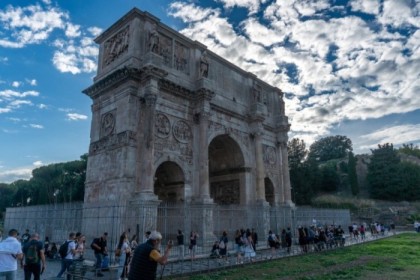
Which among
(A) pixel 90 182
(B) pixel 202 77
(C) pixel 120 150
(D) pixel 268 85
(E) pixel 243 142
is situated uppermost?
(D) pixel 268 85

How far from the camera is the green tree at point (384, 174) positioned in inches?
1955

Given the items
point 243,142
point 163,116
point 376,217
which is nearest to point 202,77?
point 163,116

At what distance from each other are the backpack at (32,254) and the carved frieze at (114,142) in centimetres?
860

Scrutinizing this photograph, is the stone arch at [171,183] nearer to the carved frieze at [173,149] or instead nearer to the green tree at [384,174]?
the carved frieze at [173,149]

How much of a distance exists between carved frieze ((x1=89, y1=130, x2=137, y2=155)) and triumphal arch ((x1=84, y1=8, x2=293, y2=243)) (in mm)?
54

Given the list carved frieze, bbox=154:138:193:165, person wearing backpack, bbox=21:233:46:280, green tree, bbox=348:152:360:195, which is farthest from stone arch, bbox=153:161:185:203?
green tree, bbox=348:152:360:195

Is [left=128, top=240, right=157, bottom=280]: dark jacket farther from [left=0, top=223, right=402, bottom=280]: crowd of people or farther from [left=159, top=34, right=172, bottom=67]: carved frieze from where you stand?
[left=159, top=34, right=172, bottom=67]: carved frieze

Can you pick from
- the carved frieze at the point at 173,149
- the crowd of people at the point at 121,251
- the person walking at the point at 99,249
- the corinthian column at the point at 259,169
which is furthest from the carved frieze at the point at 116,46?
the corinthian column at the point at 259,169

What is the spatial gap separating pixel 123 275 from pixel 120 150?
762 cm

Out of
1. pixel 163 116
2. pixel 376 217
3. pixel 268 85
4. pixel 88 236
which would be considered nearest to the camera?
pixel 88 236

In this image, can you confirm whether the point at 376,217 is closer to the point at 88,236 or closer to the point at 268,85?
the point at 268,85

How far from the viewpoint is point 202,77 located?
19422mm

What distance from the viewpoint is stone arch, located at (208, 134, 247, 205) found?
2247 centimetres

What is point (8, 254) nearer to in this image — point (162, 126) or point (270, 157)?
point (162, 126)
